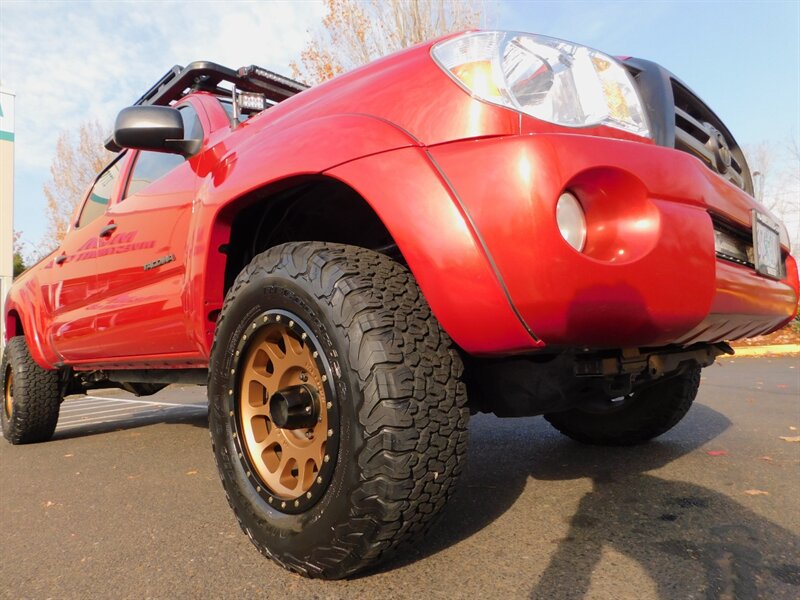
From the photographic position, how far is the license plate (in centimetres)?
186

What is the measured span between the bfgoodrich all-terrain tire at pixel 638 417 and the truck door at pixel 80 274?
260 centimetres

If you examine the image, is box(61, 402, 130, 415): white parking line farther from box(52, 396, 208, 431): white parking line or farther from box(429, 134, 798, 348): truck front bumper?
box(429, 134, 798, 348): truck front bumper

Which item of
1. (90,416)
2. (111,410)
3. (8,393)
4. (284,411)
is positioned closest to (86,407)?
(111,410)

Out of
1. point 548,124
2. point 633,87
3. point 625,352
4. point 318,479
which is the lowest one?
point 318,479

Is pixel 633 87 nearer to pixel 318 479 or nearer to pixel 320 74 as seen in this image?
pixel 318 479

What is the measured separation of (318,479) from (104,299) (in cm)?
208

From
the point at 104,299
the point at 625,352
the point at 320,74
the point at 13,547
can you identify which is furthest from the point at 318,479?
the point at 320,74

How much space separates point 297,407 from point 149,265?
4.45ft

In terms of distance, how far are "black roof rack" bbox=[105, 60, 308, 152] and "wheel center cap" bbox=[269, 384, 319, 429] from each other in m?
1.80

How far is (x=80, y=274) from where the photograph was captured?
133 inches

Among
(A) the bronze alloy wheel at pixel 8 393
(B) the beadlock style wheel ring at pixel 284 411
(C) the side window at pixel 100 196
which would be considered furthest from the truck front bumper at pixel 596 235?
(A) the bronze alloy wheel at pixel 8 393

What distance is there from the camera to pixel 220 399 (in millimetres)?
1912

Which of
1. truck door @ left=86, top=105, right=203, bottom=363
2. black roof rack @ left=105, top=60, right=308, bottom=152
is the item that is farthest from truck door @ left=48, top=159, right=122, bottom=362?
black roof rack @ left=105, top=60, right=308, bottom=152

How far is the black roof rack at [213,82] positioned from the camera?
9.44ft
